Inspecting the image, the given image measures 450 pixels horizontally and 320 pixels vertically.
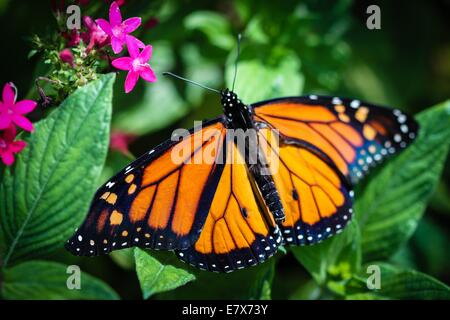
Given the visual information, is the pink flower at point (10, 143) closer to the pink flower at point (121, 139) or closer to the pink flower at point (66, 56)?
the pink flower at point (66, 56)

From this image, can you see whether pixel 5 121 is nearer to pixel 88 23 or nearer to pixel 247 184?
pixel 88 23

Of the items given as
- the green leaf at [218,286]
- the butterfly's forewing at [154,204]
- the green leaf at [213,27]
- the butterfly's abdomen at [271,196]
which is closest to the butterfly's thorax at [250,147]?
the butterfly's abdomen at [271,196]

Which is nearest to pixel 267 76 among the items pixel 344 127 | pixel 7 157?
pixel 344 127

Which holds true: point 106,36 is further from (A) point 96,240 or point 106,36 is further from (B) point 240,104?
(A) point 96,240

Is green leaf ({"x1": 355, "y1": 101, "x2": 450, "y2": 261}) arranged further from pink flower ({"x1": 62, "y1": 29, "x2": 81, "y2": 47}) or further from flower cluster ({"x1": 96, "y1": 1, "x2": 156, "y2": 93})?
pink flower ({"x1": 62, "y1": 29, "x2": 81, "y2": 47})

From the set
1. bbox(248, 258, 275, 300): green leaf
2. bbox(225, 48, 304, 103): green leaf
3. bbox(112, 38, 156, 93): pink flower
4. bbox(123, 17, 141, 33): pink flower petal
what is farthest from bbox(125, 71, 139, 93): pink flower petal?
bbox(248, 258, 275, 300): green leaf
